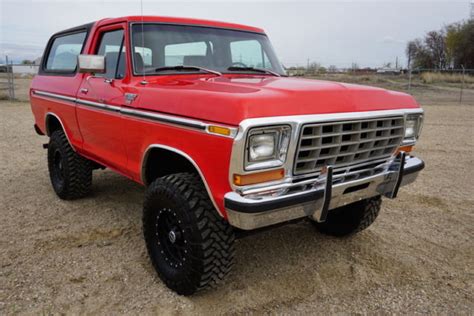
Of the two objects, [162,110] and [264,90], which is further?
[162,110]

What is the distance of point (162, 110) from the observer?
114 inches

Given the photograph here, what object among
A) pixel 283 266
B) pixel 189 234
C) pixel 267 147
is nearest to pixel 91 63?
pixel 189 234

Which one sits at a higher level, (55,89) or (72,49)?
(72,49)

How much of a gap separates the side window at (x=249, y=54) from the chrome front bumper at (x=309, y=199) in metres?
1.75

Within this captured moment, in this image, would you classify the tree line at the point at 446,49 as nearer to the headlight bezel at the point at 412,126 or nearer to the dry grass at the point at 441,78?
the dry grass at the point at 441,78

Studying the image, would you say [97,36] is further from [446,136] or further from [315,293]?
[446,136]

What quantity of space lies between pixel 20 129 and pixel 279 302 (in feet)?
32.1

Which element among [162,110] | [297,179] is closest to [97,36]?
[162,110]

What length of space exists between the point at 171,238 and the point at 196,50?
1773 millimetres

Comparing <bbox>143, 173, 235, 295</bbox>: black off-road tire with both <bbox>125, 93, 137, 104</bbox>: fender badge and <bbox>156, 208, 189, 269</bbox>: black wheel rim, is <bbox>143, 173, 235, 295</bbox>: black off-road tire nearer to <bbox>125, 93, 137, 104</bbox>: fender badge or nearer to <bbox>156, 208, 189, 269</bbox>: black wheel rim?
<bbox>156, 208, 189, 269</bbox>: black wheel rim

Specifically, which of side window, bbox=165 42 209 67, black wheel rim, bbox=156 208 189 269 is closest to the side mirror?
side window, bbox=165 42 209 67

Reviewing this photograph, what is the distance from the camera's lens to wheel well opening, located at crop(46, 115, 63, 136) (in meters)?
5.03

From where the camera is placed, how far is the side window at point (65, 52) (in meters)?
4.55

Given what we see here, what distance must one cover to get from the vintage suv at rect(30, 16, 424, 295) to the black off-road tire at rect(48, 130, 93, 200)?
0.33 metres
